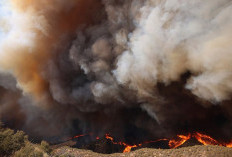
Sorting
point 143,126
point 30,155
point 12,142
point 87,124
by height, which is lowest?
point 30,155

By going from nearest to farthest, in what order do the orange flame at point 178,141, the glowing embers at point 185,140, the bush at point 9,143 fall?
the bush at point 9,143 → the glowing embers at point 185,140 → the orange flame at point 178,141

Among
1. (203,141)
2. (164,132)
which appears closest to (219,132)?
(203,141)

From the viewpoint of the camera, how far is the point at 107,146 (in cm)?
2669

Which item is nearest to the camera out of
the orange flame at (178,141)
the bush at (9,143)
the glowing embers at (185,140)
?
the bush at (9,143)

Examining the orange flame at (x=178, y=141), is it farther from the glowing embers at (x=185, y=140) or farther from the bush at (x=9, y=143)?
the bush at (x=9, y=143)

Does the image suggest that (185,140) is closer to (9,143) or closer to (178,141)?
(178,141)

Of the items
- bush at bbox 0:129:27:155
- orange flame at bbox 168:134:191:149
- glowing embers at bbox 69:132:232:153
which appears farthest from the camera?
orange flame at bbox 168:134:191:149

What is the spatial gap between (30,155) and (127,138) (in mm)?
17754

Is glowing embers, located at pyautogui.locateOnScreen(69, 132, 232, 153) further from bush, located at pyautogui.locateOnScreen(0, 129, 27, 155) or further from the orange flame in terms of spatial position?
bush, located at pyautogui.locateOnScreen(0, 129, 27, 155)

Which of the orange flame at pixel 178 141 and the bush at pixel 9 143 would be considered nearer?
the bush at pixel 9 143

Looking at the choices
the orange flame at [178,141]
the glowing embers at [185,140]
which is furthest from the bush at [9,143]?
the orange flame at [178,141]

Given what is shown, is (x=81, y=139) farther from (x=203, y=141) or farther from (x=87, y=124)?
(x=203, y=141)

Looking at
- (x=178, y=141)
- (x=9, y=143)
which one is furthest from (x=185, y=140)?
(x=9, y=143)

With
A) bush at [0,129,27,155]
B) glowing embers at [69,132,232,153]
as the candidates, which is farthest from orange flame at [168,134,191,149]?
bush at [0,129,27,155]
